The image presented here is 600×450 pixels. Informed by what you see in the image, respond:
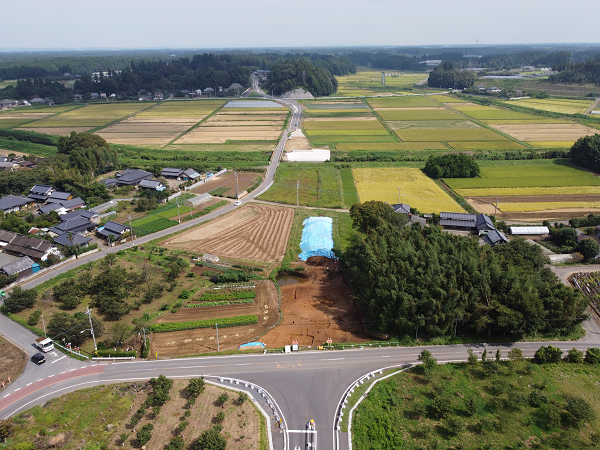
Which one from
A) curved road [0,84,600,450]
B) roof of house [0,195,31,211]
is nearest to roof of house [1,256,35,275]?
curved road [0,84,600,450]

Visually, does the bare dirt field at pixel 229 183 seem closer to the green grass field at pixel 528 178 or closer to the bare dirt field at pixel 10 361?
the green grass field at pixel 528 178

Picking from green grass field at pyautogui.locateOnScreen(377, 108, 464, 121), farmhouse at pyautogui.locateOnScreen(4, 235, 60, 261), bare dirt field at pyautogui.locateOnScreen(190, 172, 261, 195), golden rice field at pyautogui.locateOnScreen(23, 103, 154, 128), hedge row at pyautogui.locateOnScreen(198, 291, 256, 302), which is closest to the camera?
hedge row at pyautogui.locateOnScreen(198, 291, 256, 302)

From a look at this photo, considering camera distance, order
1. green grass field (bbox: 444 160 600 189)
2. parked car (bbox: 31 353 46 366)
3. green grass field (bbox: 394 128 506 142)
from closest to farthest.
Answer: parked car (bbox: 31 353 46 366) < green grass field (bbox: 444 160 600 189) < green grass field (bbox: 394 128 506 142)

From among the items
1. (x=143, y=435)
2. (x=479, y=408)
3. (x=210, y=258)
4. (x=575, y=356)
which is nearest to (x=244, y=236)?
(x=210, y=258)

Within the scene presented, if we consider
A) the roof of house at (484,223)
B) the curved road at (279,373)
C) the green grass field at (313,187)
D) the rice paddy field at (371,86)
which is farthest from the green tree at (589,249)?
the rice paddy field at (371,86)

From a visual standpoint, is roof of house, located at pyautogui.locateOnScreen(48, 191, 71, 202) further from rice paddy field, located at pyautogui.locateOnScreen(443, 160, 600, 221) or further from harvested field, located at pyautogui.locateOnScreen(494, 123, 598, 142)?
harvested field, located at pyautogui.locateOnScreen(494, 123, 598, 142)

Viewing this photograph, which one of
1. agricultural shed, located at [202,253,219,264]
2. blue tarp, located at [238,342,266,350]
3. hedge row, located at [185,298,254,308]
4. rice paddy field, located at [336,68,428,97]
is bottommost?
blue tarp, located at [238,342,266,350]

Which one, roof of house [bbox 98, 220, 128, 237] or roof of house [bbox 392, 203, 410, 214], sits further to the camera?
roof of house [bbox 392, 203, 410, 214]
